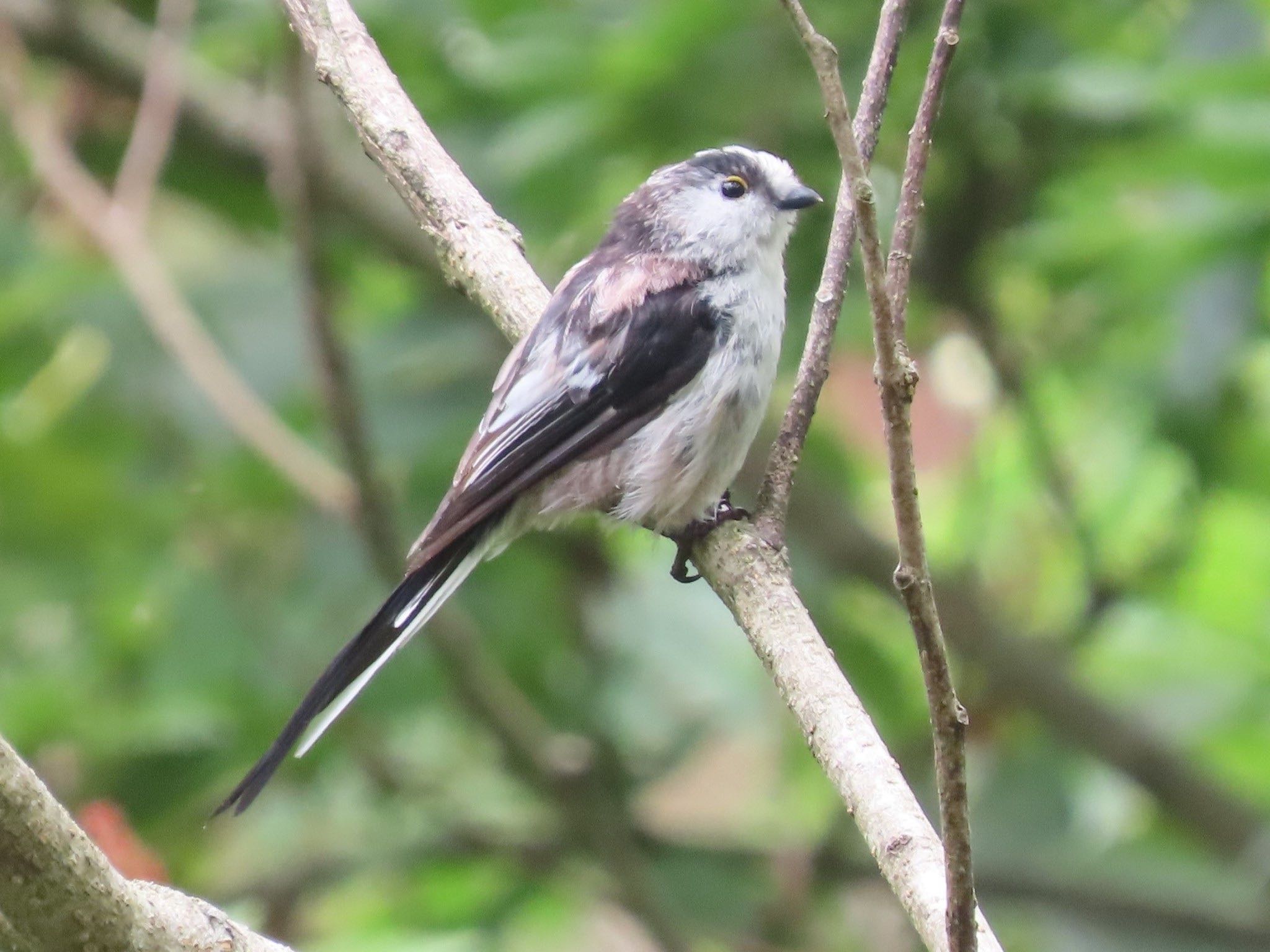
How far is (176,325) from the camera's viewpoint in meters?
3.97

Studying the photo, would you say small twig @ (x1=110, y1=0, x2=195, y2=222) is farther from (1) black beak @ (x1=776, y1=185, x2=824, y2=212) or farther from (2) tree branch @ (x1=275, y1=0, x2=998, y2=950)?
(1) black beak @ (x1=776, y1=185, x2=824, y2=212)

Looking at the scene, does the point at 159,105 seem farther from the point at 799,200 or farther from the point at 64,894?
the point at 64,894

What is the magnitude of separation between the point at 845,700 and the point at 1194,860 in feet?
8.54

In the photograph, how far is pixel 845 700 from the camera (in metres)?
2.21

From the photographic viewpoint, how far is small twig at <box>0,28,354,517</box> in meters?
3.94

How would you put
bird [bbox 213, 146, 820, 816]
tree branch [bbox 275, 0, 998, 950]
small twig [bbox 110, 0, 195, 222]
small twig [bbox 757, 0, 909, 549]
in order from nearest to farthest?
tree branch [bbox 275, 0, 998, 950]
small twig [bbox 757, 0, 909, 549]
bird [bbox 213, 146, 820, 816]
small twig [bbox 110, 0, 195, 222]

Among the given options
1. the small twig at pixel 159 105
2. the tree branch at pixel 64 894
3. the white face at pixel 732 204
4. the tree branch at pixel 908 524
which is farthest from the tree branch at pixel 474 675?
the tree branch at pixel 908 524

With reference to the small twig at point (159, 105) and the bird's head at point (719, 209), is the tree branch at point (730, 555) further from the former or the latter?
the small twig at point (159, 105)

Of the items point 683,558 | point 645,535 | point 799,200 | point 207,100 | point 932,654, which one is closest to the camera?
point 932,654

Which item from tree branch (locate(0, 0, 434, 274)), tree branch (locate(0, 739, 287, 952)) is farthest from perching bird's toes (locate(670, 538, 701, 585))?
tree branch (locate(0, 0, 434, 274))

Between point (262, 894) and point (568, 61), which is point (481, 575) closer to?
point (262, 894)

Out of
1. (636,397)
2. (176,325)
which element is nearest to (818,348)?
(636,397)

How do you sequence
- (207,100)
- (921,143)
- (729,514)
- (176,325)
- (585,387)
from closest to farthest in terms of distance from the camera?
(921,143) < (729,514) < (585,387) < (176,325) < (207,100)

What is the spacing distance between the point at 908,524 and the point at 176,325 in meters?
2.67
